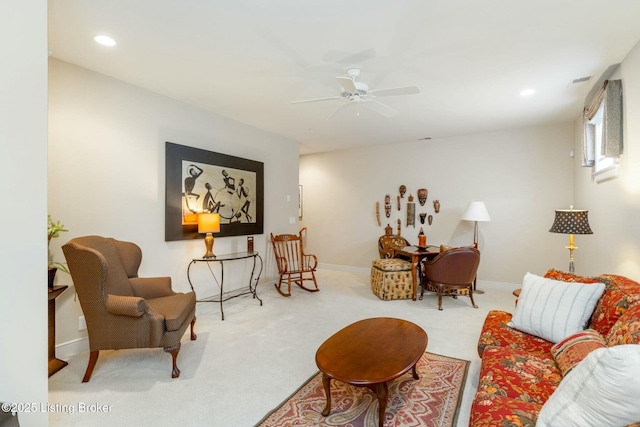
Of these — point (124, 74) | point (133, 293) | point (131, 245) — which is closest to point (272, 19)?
point (124, 74)

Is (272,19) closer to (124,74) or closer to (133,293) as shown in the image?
(124,74)

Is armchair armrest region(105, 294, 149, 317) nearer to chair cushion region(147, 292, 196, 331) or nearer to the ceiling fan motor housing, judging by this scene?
chair cushion region(147, 292, 196, 331)

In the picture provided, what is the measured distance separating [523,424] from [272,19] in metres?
2.64

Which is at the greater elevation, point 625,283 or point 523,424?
point 625,283

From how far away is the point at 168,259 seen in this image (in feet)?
11.7

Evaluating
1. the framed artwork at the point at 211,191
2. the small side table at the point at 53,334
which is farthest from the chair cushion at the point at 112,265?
the framed artwork at the point at 211,191

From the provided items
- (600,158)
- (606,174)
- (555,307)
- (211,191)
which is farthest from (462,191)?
(211,191)

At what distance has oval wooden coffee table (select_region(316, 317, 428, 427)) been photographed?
1.67 metres

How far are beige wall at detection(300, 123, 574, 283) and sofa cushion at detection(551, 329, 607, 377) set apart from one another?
355 centimetres

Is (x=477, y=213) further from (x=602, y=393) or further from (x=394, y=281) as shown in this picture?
(x=602, y=393)

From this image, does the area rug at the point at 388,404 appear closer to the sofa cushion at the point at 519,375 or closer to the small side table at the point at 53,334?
the sofa cushion at the point at 519,375

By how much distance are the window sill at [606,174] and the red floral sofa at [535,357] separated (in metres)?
1.31

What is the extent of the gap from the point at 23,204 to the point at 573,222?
4366 mm

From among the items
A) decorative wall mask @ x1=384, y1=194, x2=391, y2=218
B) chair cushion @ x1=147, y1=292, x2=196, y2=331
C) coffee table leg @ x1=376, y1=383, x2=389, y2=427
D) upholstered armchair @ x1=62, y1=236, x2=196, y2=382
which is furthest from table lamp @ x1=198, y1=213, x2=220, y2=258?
decorative wall mask @ x1=384, y1=194, x2=391, y2=218
